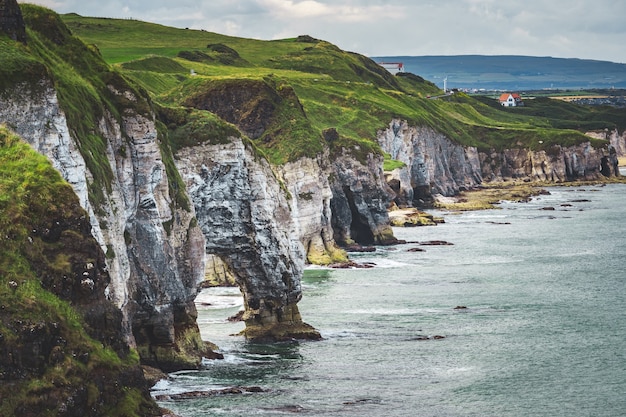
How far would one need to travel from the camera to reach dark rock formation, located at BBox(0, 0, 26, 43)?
5569 cm

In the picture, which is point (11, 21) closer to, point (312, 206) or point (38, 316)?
point (38, 316)

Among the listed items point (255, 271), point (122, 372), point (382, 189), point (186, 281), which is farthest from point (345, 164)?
point (122, 372)

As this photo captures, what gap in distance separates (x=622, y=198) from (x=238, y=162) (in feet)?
445

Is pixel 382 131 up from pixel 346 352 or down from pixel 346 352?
up

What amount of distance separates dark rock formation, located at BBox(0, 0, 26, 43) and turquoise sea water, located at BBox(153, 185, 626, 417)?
1838 centimetres

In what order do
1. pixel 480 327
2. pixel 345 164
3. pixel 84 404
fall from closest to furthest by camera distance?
pixel 84 404
pixel 480 327
pixel 345 164

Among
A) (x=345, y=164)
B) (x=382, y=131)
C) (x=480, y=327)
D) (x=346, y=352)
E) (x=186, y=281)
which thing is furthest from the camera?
(x=382, y=131)

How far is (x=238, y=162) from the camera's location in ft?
240

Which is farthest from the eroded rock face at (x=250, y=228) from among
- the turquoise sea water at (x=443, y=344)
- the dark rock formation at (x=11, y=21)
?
the dark rock formation at (x=11, y=21)

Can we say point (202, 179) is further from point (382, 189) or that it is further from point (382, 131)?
point (382, 131)

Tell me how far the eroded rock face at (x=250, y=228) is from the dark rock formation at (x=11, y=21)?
661 inches

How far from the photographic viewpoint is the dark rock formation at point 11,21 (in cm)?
5569

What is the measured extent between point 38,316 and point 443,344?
125 ft

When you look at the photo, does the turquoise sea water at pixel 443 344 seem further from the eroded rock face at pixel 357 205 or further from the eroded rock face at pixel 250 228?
the eroded rock face at pixel 357 205
